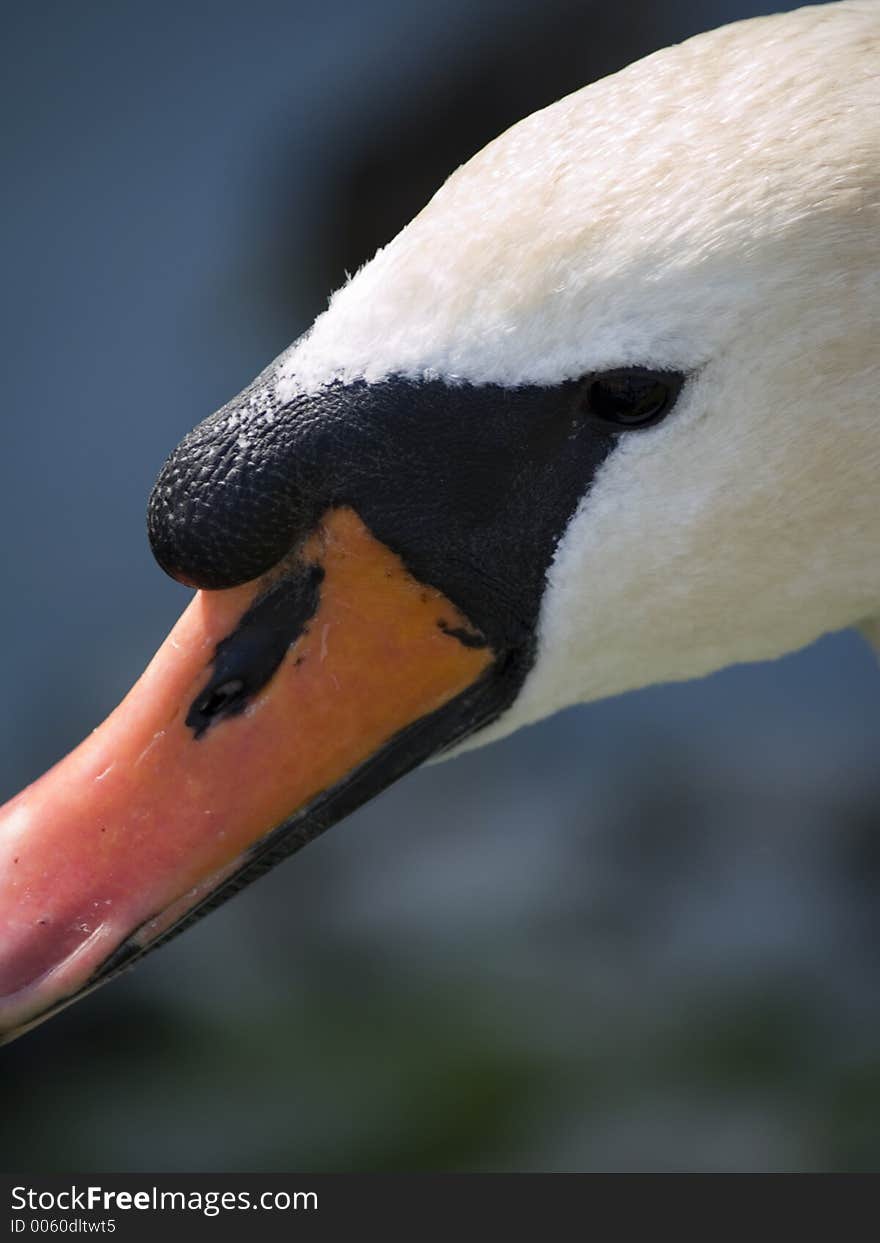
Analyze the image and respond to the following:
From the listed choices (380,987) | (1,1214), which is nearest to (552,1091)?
(380,987)

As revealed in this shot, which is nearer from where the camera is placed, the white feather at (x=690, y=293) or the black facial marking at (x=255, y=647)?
the white feather at (x=690, y=293)

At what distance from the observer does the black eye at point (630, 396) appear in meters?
1.55

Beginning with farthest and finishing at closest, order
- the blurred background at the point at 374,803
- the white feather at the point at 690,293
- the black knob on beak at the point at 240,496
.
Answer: the blurred background at the point at 374,803
the black knob on beak at the point at 240,496
the white feather at the point at 690,293

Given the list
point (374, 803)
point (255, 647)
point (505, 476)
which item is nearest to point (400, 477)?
point (505, 476)

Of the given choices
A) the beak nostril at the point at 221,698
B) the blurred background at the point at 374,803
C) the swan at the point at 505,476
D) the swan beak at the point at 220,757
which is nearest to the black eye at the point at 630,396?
the swan at the point at 505,476

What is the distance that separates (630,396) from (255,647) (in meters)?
0.39

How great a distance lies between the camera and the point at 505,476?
5.42ft

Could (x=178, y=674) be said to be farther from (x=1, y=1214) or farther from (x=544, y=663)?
(x=1, y=1214)

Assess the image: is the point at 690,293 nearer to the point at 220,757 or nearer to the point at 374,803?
the point at 220,757

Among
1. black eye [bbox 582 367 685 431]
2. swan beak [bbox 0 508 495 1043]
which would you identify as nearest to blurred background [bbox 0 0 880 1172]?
swan beak [bbox 0 508 495 1043]

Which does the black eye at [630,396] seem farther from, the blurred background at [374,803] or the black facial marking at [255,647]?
the blurred background at [374,803]

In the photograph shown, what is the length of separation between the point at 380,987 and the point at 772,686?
3.77ft

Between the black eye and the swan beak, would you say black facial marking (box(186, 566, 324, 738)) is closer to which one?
the swan beak

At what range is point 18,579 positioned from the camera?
4.34m
